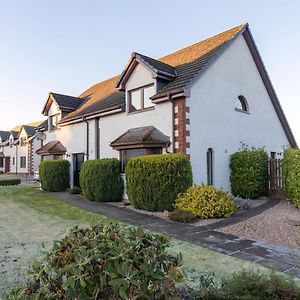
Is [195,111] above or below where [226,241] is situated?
above

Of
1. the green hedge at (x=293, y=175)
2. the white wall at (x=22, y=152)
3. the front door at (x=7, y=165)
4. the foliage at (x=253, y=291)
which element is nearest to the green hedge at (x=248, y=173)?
the green hedge at (x=293, y=175)

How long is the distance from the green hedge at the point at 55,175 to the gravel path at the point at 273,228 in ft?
42.4

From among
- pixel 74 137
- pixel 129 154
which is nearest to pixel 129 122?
pixel 129 154

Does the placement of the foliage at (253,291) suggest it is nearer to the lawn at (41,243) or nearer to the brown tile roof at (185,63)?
the lawn at (41,243)

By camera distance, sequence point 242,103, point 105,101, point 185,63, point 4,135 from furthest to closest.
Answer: point 4,135, point 105,101, point 242,103, point 185,63

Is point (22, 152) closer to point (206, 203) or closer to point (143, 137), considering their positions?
point (143, 137)

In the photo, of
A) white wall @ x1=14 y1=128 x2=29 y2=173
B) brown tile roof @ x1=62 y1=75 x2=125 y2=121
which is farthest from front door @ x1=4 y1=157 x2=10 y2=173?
brown tile roof @ x1=62 y1=75 x2=125 y2=121

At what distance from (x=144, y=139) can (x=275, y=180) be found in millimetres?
7189

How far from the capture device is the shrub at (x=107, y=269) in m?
2.38

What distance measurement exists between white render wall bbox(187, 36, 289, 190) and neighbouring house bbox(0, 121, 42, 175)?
28.1 metres

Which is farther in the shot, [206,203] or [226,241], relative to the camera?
[206,203]

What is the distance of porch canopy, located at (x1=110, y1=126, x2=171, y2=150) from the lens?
39.4 ft

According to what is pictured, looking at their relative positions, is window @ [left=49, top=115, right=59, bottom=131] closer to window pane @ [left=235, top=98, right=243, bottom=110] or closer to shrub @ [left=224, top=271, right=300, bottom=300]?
window pane @ [left=235, top=98, right=243, bottom=110]

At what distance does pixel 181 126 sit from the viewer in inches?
457
